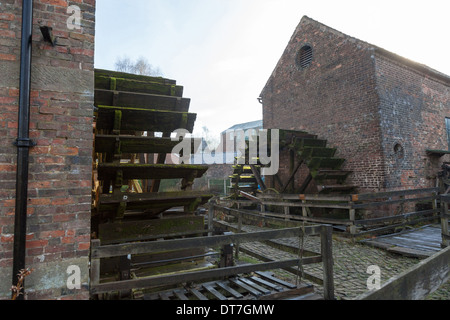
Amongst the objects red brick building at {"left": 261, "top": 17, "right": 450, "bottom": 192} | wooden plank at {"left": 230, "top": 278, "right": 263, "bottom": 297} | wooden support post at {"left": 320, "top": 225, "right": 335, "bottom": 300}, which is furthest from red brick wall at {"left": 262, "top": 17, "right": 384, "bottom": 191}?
wooden plank at {"left": 230, "top": 278, "right": 263, "bottom": 297}

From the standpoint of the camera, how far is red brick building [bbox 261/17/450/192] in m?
8.74

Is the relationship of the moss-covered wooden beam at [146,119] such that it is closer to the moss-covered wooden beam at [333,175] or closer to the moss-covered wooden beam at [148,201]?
the moss-covered wooden beam at [148,201]

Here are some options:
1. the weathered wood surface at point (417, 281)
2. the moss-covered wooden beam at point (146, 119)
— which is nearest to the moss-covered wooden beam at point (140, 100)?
the moss-covered wooden beam at point (146, 119)

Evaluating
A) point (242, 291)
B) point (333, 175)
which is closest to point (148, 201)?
point (242, 291)

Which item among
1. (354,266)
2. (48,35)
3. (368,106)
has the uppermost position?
(368,106)

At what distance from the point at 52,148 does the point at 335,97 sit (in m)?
9.67

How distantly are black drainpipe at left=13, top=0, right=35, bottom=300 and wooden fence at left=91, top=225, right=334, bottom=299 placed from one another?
1.71 ft

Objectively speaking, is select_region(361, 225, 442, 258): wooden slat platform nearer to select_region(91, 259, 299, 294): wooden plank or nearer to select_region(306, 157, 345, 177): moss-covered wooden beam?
select_region(306, 157, 345, 177): moss-covered wooden beam

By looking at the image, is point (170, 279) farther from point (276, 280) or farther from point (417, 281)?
point (417, 281)

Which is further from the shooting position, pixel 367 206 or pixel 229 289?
Answer: pixel 367 206

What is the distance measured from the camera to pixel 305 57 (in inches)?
452

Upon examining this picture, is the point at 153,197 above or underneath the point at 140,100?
underneath
